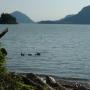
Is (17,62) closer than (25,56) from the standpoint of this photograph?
Yes

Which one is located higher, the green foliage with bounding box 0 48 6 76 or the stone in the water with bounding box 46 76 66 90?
the green foliage with bounding box 0 48 6 76

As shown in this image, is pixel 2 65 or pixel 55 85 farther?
pixel 55 85

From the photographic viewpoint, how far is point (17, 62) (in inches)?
1960

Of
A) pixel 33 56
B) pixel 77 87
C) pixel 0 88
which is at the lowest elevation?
pixel 33 56

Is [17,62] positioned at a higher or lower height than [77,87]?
lower

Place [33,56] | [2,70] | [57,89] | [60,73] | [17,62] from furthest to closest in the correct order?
[33,56] → [17,62] → [60,73] → [57,89] → [2,70]

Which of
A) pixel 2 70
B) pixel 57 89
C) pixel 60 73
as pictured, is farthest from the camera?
pixel 60 73

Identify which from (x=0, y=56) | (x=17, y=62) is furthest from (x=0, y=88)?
(x=17, y=62)

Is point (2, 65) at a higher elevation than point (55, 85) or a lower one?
higher

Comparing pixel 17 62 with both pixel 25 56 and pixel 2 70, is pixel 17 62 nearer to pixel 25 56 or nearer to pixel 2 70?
pixel 25 56

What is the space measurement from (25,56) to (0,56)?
47.1m

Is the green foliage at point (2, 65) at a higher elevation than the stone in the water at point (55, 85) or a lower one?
higher

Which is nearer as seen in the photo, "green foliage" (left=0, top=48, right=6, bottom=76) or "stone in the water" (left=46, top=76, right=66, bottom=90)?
"green foliage" (left=0, top=48, right=6, bottom=76)

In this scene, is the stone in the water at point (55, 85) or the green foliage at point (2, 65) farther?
the stone in the water at point (55, 85)
